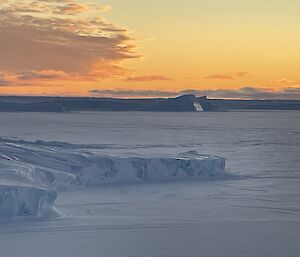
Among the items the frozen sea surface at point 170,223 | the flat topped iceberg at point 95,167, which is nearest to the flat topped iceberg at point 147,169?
the flat topped iceberg at point 95,167

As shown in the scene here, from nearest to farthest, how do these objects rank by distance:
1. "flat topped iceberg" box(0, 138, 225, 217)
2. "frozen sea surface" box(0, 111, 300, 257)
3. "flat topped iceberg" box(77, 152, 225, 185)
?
"frozen sea surface" box(0, 111, 300, 257), "flat topped iceberg" box(0, 138, 225, 217), "flat topped iceberg" box(77, 152, 225, 185)

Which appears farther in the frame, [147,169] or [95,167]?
[147,169]

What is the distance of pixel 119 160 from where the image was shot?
40.2 ft

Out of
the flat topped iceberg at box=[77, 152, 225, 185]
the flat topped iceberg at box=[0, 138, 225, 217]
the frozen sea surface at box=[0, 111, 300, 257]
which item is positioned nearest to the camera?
the frozen sea surface at box=[0, 111, 300, 257]

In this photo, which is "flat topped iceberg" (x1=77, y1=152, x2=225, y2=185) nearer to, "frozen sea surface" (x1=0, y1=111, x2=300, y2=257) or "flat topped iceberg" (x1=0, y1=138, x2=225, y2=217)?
"flat topped iceberg" (x1=0, y1=138, x2=225, y2=217)

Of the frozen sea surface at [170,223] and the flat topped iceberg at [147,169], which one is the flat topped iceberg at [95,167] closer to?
the flat topped iceberg at [147,169]

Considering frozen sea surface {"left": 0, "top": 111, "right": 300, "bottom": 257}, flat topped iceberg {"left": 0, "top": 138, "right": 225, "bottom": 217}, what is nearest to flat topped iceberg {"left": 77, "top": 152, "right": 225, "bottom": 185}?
flat topped iceberg {"left": 0, "top": 138, "right": 225, "bottom": 217}

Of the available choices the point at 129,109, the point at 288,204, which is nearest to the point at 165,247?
the point at 288,204

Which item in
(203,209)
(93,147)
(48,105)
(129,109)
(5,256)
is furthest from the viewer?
(129,109)

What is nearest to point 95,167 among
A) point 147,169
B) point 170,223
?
point 147,169

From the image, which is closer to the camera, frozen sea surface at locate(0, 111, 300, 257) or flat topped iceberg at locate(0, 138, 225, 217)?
frozen sea surface at locate(0, 111, 300, 257)

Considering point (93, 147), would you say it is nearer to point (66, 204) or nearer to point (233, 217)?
point (66, 204)

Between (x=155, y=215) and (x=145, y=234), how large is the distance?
1236 mm

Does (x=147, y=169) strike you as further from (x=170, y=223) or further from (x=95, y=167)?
(x=170, y=223)
